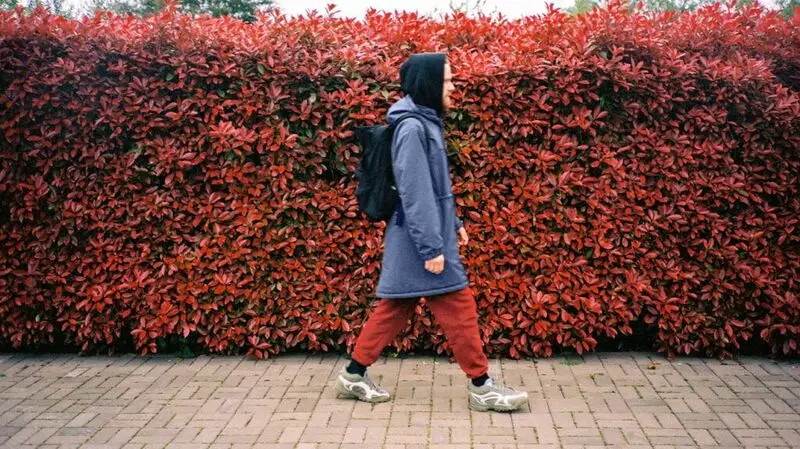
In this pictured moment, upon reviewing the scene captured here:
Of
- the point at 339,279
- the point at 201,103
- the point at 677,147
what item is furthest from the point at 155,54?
the point at 677,147

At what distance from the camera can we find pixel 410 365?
211 inches

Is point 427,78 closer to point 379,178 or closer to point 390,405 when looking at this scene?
point 379,178

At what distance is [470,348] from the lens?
446 cm

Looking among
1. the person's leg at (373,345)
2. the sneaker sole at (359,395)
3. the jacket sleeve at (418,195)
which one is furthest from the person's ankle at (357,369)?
the jacket sleeve at (418,195)

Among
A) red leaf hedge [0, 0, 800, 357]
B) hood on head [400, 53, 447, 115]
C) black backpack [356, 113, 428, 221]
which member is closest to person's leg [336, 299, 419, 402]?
black backpack [356, 113, 428, 221]

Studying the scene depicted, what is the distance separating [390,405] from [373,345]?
0.37 meters

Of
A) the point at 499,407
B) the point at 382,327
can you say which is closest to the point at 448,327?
the point at 382,327

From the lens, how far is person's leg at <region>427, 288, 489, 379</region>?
4441mm

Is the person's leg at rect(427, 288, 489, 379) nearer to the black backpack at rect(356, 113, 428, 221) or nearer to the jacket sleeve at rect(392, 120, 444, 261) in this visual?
the jacket sleeve at rect(392, 120, 444, 261)

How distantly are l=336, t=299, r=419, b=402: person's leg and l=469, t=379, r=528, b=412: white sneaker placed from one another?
0.54 metres

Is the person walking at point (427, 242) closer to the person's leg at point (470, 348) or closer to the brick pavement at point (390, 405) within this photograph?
the person's leg at point (470, 348)

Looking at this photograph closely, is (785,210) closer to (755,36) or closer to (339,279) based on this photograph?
(755,36)

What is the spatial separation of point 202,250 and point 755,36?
4.05 meters

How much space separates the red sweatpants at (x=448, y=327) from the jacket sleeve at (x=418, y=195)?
1.36ft
